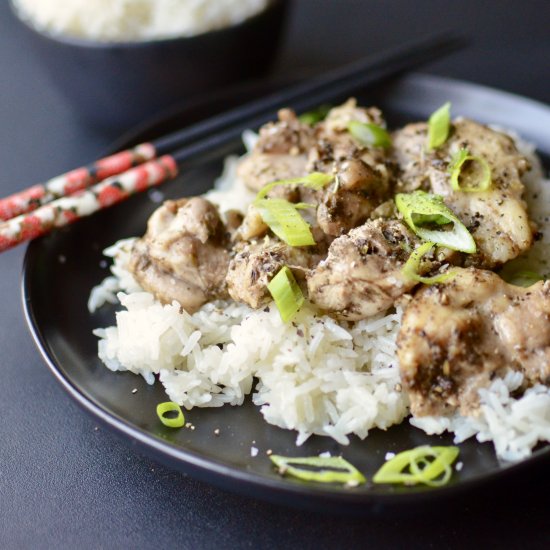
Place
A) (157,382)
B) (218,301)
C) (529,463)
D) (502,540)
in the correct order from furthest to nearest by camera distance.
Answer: (218,301) → (157,382) → (502,540) → (529,463)

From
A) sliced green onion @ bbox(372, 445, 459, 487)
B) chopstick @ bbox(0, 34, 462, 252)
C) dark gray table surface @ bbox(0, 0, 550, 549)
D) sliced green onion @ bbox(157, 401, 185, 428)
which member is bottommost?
dark gray table surface @ bbox(0, 0, 550, 549)

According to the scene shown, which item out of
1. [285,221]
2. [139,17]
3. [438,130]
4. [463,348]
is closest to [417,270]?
[463,348]

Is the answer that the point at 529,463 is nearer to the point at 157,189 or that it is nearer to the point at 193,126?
the point at 157,189

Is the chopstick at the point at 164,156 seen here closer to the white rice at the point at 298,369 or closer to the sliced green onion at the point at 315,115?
the sliced green onion at the point at 315,115

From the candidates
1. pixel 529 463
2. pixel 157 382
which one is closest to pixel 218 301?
pixel 157 382

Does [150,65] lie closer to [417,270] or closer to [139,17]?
[139,17]

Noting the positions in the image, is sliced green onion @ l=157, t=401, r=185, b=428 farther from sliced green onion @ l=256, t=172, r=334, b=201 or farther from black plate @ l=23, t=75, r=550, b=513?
sliced green onion @ l=256, t=172, r=334, b=201

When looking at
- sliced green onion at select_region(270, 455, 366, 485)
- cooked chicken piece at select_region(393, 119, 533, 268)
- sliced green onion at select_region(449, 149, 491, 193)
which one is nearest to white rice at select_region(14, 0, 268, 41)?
cooked chicken piece at select_region(393, 119, 533, 268)
